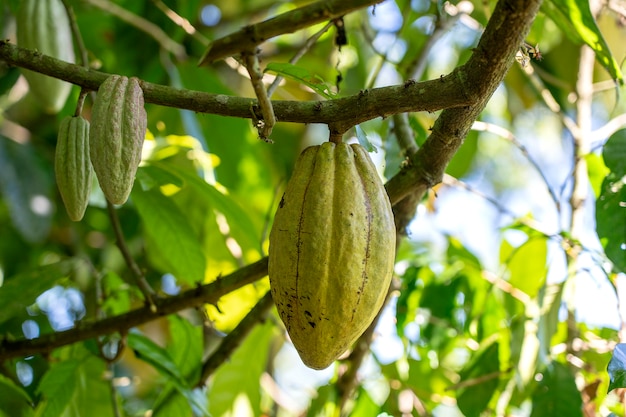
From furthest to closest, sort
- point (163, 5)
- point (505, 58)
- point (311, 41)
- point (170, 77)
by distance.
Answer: point (170, 77), point (163, 5), point (311, 41), point (505, 58)

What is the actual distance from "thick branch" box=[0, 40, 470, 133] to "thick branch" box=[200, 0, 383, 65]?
0.44ft

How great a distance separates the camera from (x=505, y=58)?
2.56 feet

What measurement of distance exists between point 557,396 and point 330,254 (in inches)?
28.7

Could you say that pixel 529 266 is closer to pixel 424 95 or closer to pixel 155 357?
pixel 155 357

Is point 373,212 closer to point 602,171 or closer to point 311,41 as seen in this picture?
point 311,41

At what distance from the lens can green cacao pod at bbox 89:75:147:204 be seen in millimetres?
812

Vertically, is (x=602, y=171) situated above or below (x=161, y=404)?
above

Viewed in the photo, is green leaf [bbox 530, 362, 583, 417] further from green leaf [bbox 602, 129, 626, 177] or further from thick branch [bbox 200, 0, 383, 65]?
thick branch [bbox 200, 0, 383, 65]

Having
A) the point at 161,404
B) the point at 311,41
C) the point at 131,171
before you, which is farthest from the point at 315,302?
the point at 161,404

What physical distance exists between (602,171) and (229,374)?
0.91m

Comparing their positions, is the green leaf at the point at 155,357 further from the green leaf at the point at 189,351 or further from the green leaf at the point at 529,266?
the green leaf at the point at 529,266

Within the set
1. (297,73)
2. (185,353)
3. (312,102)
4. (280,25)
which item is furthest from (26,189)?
(280,25)

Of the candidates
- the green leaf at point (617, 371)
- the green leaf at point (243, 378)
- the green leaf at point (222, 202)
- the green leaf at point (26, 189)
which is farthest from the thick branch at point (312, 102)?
the green leaf at point (26, 189)

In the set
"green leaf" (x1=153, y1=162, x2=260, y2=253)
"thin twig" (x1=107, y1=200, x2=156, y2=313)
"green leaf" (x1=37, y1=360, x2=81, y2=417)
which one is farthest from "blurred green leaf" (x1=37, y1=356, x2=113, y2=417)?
"green leaf" (x1=153, y1=162, x2=260, y2=253)
